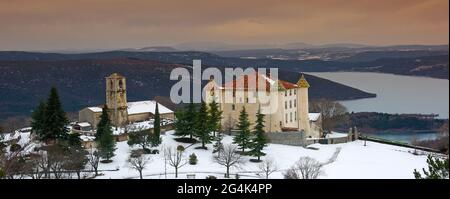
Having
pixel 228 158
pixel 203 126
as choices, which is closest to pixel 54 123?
pixel 203 126

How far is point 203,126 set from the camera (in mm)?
17812

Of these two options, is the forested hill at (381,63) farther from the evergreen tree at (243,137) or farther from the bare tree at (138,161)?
the bare tree at (138,161)

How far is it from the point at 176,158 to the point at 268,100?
19.9 feet

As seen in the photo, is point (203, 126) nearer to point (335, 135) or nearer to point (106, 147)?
point (106, 147)

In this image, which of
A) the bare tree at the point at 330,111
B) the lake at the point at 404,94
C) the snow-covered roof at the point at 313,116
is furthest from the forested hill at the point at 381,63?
the bare tree at the point at 330,111

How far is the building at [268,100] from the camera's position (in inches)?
792

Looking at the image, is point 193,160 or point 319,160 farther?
point 319,160

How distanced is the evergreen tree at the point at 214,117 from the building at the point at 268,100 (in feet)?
3.58

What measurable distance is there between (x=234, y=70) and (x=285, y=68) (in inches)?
68.6

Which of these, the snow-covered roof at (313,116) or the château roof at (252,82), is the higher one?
the château roof at (252,82)

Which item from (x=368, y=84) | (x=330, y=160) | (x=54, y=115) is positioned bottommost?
(x=330, y=160)
